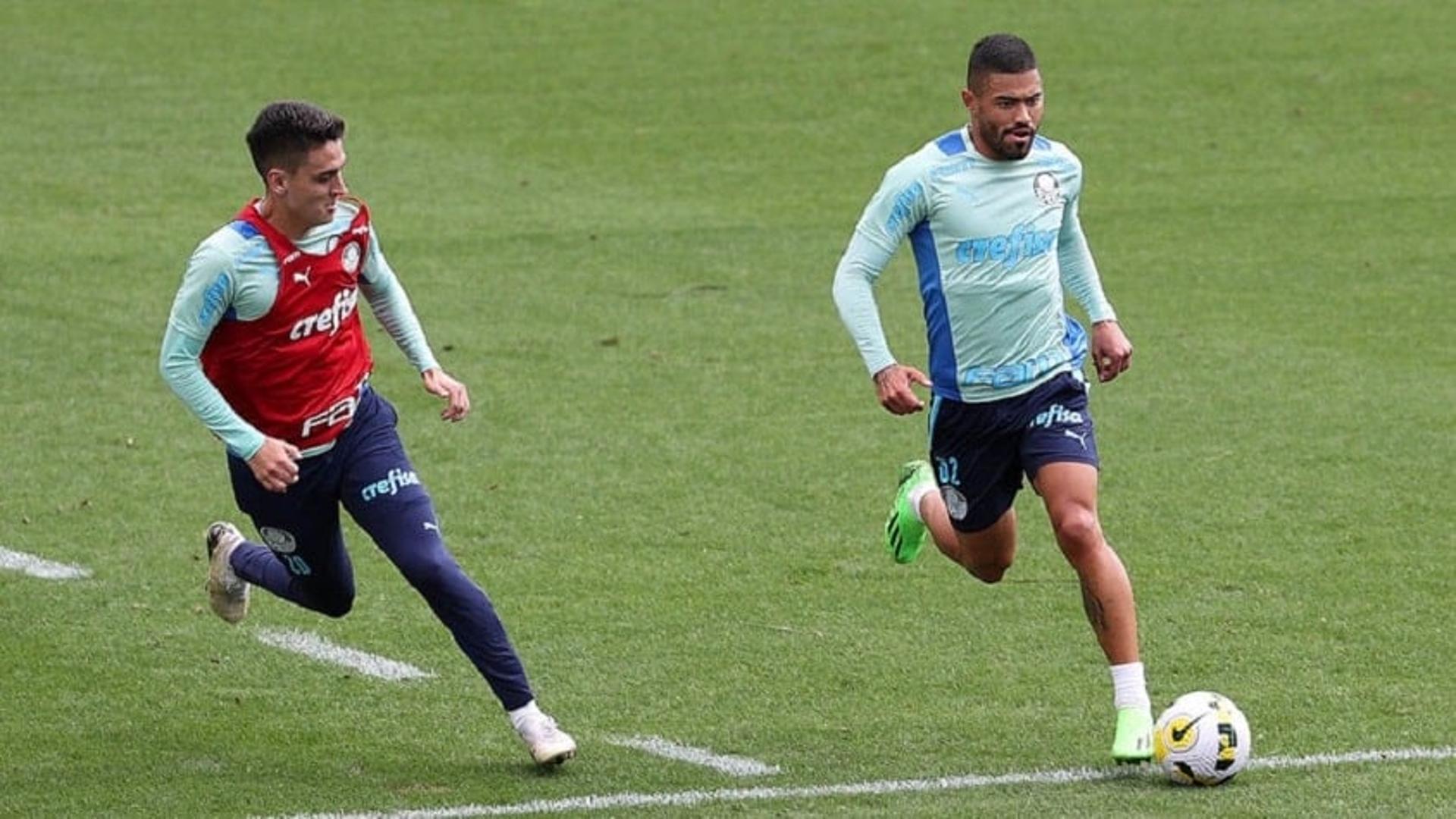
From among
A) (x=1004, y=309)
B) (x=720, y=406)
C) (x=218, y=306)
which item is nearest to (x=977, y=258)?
(x=1004, y=309)

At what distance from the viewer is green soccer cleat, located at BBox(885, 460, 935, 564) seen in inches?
382

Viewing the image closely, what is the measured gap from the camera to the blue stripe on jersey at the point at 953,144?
8258mm

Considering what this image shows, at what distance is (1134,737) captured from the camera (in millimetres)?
7793

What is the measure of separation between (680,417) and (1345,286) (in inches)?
200

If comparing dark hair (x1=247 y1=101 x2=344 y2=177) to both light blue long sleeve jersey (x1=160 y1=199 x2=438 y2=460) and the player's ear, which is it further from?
light blue long sleeve jersey (x1=160 y1=199 x2=438 y2=460)

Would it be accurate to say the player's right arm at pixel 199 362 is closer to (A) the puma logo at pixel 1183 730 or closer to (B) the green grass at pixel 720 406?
(B) the green grass at pixel 720 406

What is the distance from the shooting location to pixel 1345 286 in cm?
1638

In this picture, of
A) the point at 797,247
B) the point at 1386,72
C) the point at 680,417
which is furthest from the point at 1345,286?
the point at 1386,72

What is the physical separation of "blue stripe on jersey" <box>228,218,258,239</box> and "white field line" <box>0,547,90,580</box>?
3.16 metres

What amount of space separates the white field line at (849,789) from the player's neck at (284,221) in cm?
174

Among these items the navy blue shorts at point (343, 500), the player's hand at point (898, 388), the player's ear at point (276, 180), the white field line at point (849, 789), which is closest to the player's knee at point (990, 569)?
the player's hand at point (898, 388)

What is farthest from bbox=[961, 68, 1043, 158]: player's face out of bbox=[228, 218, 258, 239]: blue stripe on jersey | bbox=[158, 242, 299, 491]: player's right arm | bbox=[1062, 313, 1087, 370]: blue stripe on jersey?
bbox=[158, 242, 299, 491]: player's right arm

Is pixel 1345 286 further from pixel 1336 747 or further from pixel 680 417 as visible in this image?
pixel 1336 747

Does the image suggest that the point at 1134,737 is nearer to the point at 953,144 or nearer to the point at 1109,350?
the point at 1109,350
